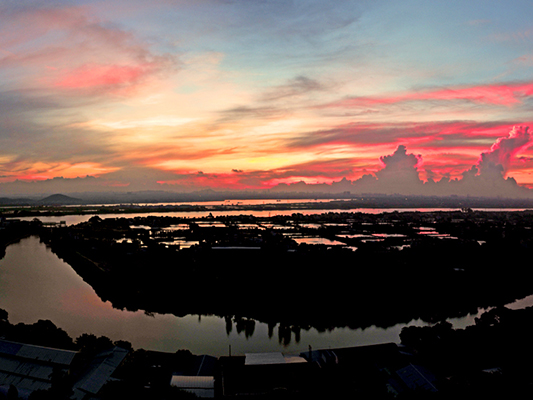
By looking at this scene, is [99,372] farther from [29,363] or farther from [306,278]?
[306,278]

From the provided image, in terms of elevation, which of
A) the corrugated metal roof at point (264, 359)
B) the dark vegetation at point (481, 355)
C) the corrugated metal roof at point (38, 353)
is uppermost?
the corrugated metal roof at point (38, 353)

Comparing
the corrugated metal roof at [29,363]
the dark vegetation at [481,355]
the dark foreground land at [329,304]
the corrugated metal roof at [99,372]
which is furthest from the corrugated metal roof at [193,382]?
the dark vegetation at [481,355]

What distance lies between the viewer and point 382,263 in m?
20.0

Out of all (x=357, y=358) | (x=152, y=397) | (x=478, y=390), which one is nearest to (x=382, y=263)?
(x=357, y=358)

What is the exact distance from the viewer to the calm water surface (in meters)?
10.8

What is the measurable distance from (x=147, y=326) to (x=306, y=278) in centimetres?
741

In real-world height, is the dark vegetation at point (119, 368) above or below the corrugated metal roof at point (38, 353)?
below

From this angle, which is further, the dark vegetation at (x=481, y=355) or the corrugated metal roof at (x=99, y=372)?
the corrugated metal roof at (x=99, y=372)

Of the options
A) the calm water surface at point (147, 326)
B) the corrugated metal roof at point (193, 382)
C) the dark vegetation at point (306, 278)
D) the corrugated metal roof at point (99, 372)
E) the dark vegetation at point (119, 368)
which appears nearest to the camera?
the dark vegetation at point (119, 368)

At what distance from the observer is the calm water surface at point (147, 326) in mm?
10750

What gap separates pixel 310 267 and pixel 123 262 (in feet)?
31.9

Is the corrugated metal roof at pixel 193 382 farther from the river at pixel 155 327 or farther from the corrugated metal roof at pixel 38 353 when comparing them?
the corrugated metal roof at pixel 38 353

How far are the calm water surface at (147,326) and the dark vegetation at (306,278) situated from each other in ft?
1.77

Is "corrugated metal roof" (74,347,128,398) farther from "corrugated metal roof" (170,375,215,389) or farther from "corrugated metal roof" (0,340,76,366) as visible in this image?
"corrugated metal roof" (170,375,215,389)
